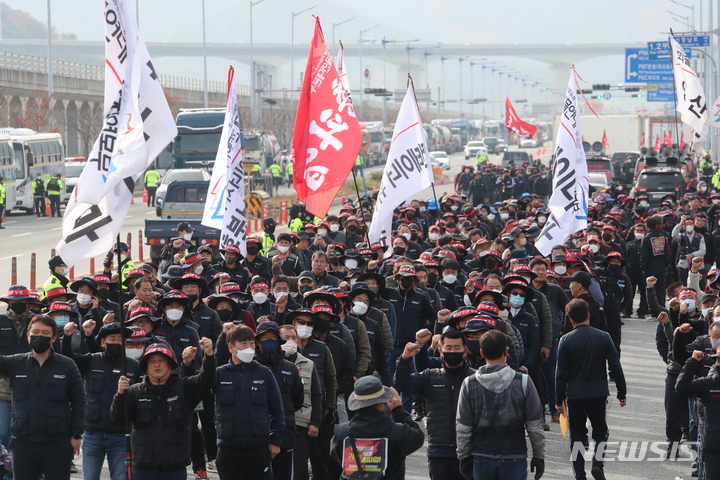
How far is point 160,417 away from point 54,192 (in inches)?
1361

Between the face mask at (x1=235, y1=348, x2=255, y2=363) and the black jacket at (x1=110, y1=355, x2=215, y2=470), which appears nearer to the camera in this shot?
the black jacket at (x1=110, y1=355, x2=215, y2=470)

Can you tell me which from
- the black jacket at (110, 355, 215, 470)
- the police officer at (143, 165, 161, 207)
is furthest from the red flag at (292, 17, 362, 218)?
the police officer at (143, 165, 161, 207)

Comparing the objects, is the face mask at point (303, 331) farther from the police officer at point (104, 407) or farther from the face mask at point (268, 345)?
the police officer at point (104, 407)

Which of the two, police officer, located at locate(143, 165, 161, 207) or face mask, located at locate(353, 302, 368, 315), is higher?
police officer, located at locate(143, 165, 161, 207)

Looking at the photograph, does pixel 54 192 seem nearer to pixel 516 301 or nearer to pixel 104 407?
pixel 516 301

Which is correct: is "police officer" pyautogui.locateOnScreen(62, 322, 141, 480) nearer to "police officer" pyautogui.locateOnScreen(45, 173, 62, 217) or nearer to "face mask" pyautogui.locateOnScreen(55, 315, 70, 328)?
"face mask" pyautogui.locateOnScreen(55, 315, 70, 328)

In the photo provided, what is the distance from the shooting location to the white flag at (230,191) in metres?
13.8

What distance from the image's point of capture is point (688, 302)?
10242mm

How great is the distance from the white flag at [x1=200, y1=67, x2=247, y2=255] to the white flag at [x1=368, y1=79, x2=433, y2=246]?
161 centimetres

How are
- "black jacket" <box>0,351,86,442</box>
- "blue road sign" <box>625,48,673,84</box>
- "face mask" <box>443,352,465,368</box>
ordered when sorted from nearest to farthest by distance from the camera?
"face mask" <box>443,352,465,368</box>, "black jacket" <box>0,351,86,442</box>, "blue road sign" <box>625,48,673,84</box>

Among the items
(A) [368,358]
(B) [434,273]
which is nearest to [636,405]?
(B) [434,273]

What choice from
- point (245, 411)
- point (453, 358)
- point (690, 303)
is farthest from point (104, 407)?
point (690, 303)

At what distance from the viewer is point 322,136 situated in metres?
13.6

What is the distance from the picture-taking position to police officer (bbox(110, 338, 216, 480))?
7.46m
